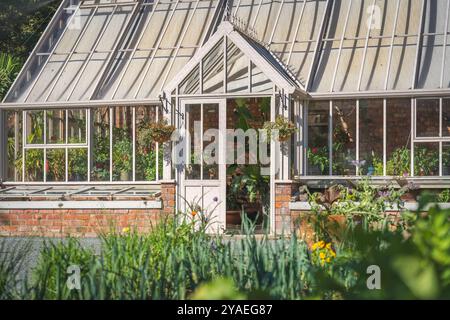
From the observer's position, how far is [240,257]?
4.88m

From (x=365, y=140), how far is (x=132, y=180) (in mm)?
4127

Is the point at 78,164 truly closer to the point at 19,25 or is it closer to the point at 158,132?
the point at 158,132

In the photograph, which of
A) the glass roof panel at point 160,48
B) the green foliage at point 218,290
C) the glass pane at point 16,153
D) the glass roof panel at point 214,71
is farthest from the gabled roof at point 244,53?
the green foliage at point 218,290

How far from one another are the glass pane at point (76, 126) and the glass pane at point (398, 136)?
5354 millimetres

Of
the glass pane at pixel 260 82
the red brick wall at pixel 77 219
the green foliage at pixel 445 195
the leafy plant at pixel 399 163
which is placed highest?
the glass pane at pixel 260 82

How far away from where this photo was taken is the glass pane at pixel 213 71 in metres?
13.2

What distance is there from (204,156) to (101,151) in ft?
7.33

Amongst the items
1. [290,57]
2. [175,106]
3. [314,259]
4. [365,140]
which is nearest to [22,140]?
[175,106]

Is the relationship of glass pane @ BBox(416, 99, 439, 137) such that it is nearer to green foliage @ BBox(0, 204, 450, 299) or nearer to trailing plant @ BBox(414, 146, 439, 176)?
trailing plant @ BBox(414, 146, 439, 176)

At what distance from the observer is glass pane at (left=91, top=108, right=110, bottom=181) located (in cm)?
1424

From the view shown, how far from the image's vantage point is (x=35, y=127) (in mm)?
14570

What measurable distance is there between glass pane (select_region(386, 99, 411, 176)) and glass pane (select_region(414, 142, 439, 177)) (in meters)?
0.13

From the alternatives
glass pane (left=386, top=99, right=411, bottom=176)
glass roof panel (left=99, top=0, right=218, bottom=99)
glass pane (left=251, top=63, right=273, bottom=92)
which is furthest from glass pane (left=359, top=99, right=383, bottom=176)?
glass roof panel (left=99, top=0, right=218, bottom=99)

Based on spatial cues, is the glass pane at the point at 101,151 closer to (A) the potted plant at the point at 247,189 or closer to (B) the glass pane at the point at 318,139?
(A) the potted plant at the point at 247,189
